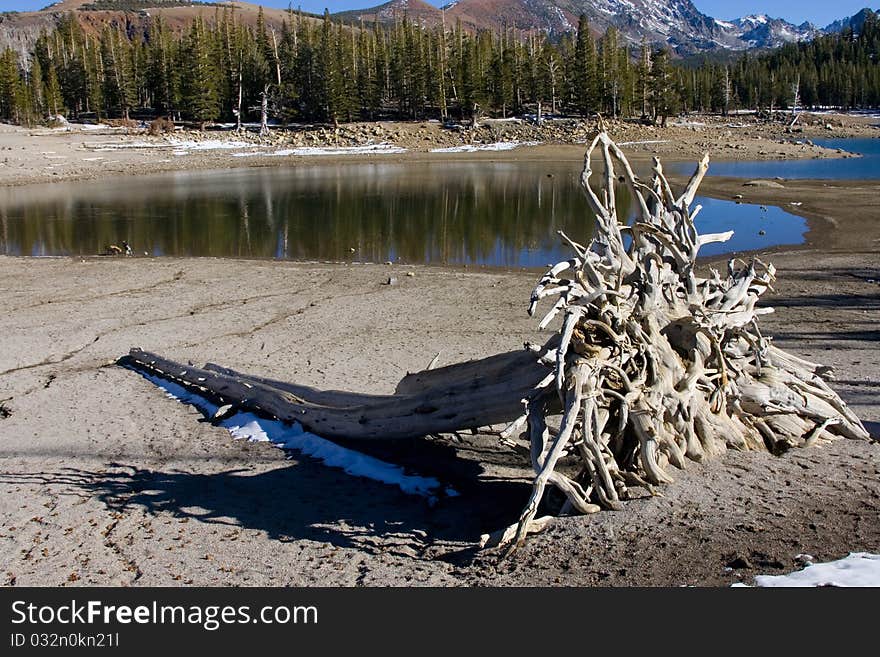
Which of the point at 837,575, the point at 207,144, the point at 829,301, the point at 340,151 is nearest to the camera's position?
the point at 837,575

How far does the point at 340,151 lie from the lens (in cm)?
5700

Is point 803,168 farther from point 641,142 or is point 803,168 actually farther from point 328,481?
point 328,481

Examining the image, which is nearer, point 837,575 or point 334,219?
point 837,575

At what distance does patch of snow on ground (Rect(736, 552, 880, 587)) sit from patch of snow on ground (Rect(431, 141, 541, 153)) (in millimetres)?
55104

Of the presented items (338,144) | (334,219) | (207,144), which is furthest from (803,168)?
(207,144)

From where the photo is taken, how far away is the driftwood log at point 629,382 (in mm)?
5664

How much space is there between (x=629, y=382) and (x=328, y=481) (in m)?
2.63

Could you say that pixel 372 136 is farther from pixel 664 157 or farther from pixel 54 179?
pixel 54 179

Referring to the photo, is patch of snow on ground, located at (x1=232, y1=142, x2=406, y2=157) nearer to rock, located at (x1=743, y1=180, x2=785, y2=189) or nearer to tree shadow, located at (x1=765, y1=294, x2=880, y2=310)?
rock, located at (x1=743, y1=180, x2=785, y2=189)

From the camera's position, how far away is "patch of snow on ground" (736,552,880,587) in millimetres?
4234

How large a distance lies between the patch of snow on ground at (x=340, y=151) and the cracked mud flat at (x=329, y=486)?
42137 mm

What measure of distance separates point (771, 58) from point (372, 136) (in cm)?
10033

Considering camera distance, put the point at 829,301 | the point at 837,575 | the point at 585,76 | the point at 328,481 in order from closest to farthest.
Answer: the point at 837,575 < the point at 328,481 < the point at 829,301 < the point at 585,76

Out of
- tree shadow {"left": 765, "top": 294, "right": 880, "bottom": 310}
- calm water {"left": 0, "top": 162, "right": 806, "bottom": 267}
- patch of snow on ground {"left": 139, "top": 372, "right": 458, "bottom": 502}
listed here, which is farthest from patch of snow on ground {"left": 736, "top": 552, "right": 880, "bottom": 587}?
calm water {"left": 0, "top": 162, "right": 806, "bottom": 267}
